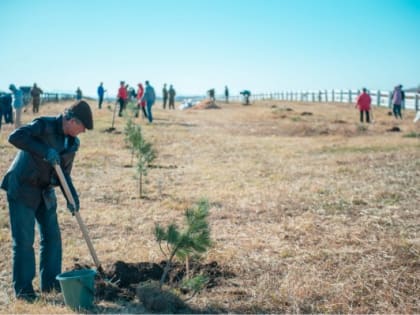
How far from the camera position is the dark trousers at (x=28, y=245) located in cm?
471

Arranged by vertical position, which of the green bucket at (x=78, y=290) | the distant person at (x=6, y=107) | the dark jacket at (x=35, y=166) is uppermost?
the distant person at (x=6, y=107)

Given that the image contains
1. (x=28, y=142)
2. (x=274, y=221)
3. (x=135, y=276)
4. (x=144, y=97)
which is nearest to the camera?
(x=28, y=142)

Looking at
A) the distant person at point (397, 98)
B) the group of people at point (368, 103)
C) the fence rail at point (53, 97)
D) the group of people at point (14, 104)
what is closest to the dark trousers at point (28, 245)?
the group of people at point (14, 104)

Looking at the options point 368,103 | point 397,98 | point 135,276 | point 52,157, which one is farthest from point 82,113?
point 397,98

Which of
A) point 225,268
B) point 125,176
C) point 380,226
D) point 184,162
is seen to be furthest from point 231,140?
point 225,268

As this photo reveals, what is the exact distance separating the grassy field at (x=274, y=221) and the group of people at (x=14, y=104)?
4.46 metres

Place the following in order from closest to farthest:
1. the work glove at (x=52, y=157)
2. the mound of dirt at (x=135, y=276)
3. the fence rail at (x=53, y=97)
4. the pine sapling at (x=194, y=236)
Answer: the work glove at (x=52, y=157), the pine sapling at (x=194, y=236), the mound of dirt at (x=135, y=276), the fence rail at (x=53, y=97)

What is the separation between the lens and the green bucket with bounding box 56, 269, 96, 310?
4.34 m

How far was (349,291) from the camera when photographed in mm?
4766

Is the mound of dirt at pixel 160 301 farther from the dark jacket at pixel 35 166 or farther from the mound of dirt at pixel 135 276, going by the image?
the dark jacket at pixel 35 166

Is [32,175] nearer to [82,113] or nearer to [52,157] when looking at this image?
[52,157]

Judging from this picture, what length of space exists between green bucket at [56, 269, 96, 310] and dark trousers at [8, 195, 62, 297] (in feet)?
1.75

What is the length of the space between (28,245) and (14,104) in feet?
53.3

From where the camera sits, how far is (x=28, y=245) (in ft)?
15.6
